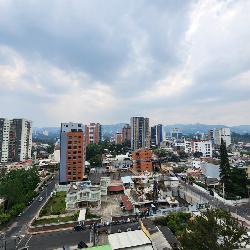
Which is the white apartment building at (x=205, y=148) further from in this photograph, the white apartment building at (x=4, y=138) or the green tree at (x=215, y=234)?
the green tree at (x=215, y=234)

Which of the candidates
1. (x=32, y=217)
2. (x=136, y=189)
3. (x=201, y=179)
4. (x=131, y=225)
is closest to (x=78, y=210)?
(x=32, y=217)

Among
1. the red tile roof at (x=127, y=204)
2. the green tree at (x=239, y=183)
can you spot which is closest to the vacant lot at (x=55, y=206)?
the red tile roof at (x=127, y=204)

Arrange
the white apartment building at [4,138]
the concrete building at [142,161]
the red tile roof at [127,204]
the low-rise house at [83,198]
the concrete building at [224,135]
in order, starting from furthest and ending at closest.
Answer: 1. the concrete building at [224,135]
2. the white apartment building at [4,138]
3. the concrete building at [142,161]
4. the low-rise house at [83,198]
5. the red tile roof at [127,204]

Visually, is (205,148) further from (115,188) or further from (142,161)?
(115,188)

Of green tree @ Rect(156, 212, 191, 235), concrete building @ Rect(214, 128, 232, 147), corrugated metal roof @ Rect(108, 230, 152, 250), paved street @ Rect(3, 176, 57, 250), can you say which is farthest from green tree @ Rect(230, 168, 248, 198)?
concrete building @ Rect(214, 128, 232, 147)

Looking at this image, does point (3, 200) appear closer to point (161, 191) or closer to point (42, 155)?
point (161, 191)

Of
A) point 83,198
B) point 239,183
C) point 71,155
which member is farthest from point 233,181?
point 71,155
